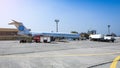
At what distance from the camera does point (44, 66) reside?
11914 mm

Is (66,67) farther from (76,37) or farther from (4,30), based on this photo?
(4,30)

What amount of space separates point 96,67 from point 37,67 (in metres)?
3.15

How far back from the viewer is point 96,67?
11969 mm

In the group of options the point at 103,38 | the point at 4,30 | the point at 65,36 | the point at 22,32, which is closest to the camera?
the point at 103,38

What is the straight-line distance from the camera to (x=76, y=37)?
88312 mm

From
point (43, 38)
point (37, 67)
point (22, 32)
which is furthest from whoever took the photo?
point (22, 32)

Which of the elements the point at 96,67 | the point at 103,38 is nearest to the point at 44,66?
the point at 96,67

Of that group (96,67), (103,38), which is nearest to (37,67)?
(96,67)

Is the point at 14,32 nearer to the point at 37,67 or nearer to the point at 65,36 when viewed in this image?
the point at 65,36

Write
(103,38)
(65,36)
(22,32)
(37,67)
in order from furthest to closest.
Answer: (65,36) < (22,32) < (103,38) < (37,67)

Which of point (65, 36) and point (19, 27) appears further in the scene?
point (65, 36)

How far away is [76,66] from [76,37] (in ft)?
251

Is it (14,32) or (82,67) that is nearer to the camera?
(82,67)

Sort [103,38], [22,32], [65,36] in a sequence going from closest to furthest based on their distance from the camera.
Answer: [103,38]
[22,32]
[65,36]
